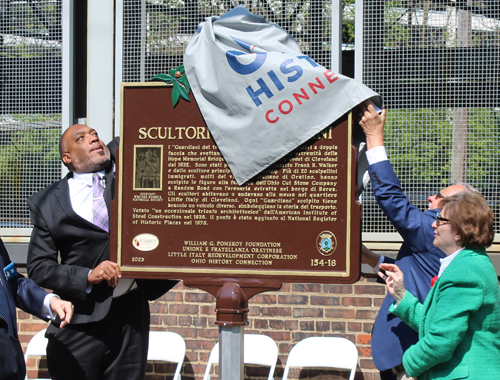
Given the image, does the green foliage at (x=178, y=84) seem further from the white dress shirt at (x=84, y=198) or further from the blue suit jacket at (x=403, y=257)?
the blue suit jacket at (x=403, y=257)

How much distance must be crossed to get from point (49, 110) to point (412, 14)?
3.37 m

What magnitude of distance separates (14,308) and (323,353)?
2.59 m

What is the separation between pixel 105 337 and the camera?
3160mm

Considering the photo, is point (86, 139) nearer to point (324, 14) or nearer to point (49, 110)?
point (49, 110)

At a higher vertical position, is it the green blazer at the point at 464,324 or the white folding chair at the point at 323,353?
the green blazer at the point at 464,324

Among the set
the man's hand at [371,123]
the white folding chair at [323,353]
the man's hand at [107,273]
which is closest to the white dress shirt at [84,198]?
the man's hand at [107,273]

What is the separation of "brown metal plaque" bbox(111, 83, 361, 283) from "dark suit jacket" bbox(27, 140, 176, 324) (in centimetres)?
30

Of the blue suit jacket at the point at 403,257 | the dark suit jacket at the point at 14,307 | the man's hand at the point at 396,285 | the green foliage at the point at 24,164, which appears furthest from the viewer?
the green foliage at the point at 24,164

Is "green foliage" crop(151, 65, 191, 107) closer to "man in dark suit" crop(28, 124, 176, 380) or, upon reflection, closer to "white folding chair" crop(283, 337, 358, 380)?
"man in dark suit" crop(28, 124, 176, 380)

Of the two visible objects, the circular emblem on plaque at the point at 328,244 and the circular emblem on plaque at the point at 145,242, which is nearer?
the circular emblem on plaque at the point at 328,244

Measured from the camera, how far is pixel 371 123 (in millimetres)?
2816

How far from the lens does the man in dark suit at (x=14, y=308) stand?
2404 millimetres

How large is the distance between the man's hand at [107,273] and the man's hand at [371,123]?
60.1 inches

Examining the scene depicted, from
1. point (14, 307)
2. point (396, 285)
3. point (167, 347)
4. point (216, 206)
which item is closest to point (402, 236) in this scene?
point (396, 285)
